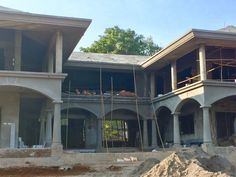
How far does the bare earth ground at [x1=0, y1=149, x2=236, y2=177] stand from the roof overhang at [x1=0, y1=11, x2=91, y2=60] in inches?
244

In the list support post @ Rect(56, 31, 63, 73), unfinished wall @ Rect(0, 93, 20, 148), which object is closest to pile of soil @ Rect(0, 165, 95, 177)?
unfinished wall @ Rect(0, 93, 20, 148)

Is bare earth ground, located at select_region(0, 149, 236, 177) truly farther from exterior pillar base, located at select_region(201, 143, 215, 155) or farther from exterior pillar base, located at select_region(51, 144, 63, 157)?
exterior pillar base, located at select_region(201, 143, 215, 155)

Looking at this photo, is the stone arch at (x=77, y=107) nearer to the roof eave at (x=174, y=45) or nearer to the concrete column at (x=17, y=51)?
the roof eave at (x=174, y=45)

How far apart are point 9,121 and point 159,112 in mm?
10034

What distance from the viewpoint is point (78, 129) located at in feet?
80.5

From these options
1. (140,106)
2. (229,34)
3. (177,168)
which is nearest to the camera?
(177,168)

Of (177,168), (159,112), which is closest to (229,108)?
(159,112)

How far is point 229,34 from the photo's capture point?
18.1 m

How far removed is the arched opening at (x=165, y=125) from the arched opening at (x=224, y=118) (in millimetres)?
3592

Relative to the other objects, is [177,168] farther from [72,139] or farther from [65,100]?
[72,139]

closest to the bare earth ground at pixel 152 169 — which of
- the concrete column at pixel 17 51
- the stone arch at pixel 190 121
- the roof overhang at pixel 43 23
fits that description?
the concrete column at pixel 17 51

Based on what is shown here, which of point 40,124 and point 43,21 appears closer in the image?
point 43,21

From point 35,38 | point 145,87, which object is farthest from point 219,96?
point 35,38

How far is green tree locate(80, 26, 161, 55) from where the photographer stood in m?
42.0
